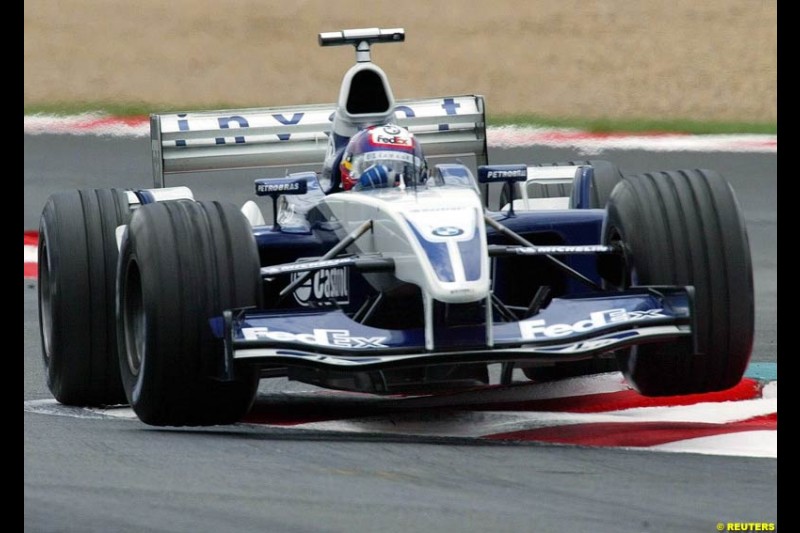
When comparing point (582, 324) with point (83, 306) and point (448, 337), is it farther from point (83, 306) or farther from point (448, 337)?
point (83, 306)

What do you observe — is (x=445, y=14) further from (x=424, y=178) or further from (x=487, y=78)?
(x=424, y=178)

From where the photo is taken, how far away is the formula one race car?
6.54 m

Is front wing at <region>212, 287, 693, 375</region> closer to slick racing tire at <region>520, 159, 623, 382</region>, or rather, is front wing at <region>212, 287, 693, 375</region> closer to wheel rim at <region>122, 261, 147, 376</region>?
wheel rim at <region>122, 261, 147, 376</region>

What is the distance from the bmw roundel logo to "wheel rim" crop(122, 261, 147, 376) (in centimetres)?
129

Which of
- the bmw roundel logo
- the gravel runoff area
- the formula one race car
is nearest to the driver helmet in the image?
the formula one race car

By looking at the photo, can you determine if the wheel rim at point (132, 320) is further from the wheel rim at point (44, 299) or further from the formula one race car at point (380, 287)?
the wheel rim at point (44, 299)

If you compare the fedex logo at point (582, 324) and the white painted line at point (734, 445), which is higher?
the fedex logo at point (582, 324)

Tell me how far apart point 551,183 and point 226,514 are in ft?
16.2

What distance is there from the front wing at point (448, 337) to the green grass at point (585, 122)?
8.82 metres

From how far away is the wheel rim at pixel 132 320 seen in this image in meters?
7.14

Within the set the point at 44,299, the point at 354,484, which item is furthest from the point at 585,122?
the point at 354,484

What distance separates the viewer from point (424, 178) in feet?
25.8

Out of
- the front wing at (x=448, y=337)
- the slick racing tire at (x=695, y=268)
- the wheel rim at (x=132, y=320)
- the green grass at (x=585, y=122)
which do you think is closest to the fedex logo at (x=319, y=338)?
the front wing at (x=448, y=337)
